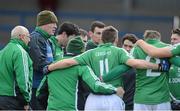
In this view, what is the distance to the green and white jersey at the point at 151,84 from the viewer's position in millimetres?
7707

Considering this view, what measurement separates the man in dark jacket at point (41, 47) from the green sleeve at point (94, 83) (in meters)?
1.14

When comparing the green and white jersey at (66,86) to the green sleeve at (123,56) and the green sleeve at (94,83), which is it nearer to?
the green sleeve at (94,83)

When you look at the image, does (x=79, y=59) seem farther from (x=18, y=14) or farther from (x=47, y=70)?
(x=18, y=14)

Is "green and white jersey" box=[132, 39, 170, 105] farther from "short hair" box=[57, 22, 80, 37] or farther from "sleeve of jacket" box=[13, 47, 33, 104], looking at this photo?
"sleeve of jacket" box=[13, 47, 33, 104]

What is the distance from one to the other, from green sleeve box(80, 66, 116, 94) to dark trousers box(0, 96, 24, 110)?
110 centimetres

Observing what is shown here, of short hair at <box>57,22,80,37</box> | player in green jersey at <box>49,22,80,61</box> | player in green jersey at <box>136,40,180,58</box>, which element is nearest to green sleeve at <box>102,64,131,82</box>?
player in green jersey at <box>136,40,180,58</box>

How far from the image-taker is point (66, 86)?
7.35 m

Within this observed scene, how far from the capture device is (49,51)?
27.7 feet

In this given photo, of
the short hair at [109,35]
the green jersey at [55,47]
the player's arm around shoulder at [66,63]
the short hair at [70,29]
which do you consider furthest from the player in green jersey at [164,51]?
the green jersey at [55,47]

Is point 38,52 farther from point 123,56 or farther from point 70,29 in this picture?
point 123,56

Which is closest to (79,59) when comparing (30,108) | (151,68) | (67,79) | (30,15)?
(67,79)

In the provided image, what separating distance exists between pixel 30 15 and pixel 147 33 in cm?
1201

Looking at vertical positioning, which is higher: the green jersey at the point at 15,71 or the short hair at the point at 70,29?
the short hair at the point at 70,29

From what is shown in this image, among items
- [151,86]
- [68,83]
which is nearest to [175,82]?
[151,86]
